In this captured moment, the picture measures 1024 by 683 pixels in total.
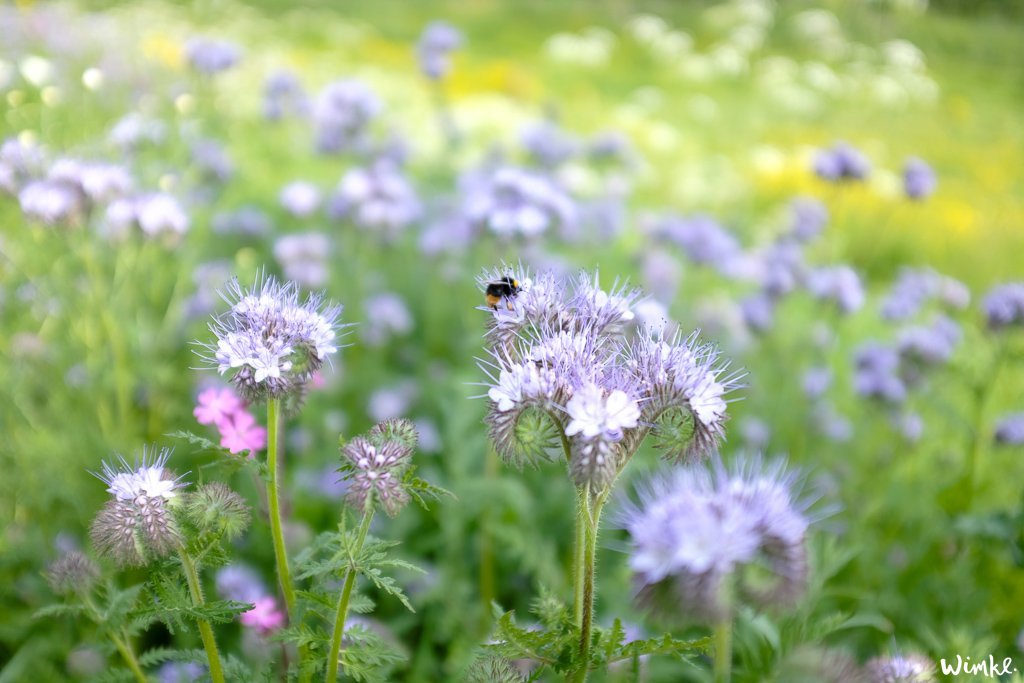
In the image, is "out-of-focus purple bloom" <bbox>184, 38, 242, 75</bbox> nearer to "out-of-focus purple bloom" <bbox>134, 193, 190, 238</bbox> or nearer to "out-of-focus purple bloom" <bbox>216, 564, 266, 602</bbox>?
"out-of-focus purple bloom" <bbox>134, 193, 190, 238</bbox>

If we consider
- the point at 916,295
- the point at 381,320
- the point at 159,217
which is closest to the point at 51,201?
the point at 159,217

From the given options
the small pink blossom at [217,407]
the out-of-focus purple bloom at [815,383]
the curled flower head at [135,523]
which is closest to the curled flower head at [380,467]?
the curled flower head at [135,523]

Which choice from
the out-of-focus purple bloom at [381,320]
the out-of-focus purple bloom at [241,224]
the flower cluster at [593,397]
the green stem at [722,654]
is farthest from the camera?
the out-of-focus purple bloom at [241,224]

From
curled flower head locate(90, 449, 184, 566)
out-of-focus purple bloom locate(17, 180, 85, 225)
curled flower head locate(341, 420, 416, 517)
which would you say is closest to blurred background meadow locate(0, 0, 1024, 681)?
out-of-focus purple bloom locate(17, 180, 85, 225)

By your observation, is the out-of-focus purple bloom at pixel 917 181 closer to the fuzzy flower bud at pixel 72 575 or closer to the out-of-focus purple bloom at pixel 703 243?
the out-of-focus purple bloom at pixel 703 243

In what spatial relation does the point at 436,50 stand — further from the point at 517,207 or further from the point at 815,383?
the point at 815,383

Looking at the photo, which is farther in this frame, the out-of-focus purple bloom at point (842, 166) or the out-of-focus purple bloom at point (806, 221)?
the out-of-focus purple bloom at point (806, 221)

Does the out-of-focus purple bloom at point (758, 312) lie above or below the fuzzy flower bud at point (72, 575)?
above
